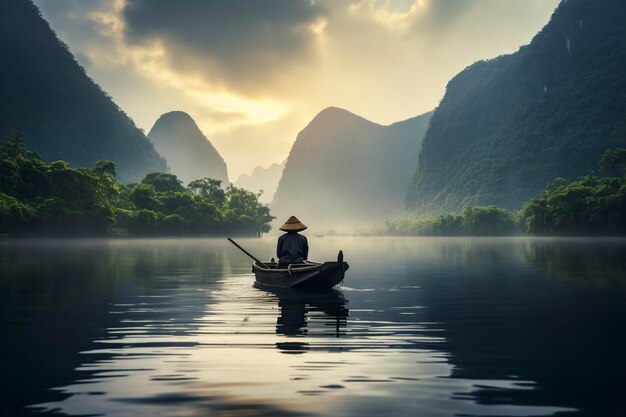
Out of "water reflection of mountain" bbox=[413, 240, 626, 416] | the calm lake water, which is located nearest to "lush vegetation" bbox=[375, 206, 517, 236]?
"water reflection of mountain" bbox=[413, 240, 626, 416]

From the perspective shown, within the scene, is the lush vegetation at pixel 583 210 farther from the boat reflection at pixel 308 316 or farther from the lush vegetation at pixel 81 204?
the boat reflection at pixel 308 316

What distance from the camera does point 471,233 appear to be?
152750mm

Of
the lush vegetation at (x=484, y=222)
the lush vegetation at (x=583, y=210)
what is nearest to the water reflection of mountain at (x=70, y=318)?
the lush vegetation at (x=583, y=210)

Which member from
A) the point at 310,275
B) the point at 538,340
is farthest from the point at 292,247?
the point at 538,340

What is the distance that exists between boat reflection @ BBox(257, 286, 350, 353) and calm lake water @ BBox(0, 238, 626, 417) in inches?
2.9

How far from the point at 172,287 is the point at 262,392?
16445 mm

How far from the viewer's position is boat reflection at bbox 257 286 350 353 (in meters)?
12.0

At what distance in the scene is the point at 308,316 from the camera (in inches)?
598

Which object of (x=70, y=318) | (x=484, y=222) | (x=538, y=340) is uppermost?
(x=484, y=222)

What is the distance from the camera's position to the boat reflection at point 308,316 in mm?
11969

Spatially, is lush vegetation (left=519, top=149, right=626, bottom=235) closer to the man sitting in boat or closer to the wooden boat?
the man sitting in boat

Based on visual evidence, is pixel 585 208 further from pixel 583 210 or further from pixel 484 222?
pixel 484 222

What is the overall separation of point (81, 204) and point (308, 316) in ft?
295

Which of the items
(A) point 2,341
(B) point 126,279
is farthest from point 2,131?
(A) point 2,341
